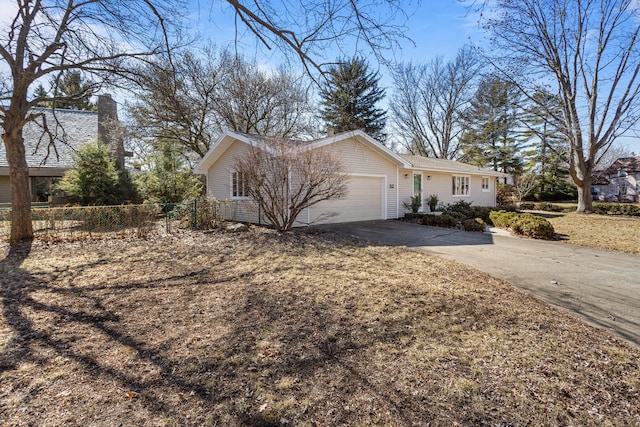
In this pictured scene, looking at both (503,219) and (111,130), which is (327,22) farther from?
(111,130)

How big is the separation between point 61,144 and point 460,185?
78.9 feet

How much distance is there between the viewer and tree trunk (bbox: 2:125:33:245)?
8055 millimetres

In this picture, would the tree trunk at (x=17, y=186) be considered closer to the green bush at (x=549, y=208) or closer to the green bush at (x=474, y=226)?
the green bush at (x=474, y=226)

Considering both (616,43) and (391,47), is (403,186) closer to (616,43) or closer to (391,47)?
(391,47)

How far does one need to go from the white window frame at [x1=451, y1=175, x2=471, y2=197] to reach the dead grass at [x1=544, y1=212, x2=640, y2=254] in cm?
607

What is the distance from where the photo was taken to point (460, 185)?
1942 centimetres

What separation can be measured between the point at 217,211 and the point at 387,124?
75.8ft

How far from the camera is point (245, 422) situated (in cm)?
220

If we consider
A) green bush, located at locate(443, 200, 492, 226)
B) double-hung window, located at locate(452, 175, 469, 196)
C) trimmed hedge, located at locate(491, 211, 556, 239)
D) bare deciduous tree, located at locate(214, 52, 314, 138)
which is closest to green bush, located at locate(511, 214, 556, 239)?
trimmed hedge, located at locate(491, 211, 556, 239)

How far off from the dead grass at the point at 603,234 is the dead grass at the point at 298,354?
6.41 metres

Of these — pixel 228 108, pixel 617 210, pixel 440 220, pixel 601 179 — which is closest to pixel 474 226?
→ pixel 440 220

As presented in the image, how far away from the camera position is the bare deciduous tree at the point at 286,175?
9.25 meters

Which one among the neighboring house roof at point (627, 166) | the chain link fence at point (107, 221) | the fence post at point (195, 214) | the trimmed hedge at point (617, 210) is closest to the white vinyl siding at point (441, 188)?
the trimmed hedge at point (617, 210)

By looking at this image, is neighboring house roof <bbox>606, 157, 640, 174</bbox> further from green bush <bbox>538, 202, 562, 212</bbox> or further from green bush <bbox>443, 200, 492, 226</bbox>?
green bush <bbox>443, 200, 492, 226</bbox>
